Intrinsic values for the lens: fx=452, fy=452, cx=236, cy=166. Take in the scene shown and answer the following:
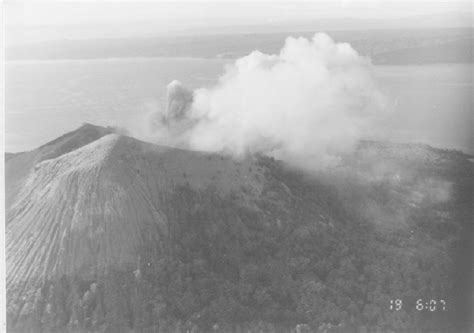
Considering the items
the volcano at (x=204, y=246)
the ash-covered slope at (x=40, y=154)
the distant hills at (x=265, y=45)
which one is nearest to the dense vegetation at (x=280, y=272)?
the volcano at (x=204, y=246)

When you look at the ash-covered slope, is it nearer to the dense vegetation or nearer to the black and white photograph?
the black and white photograph

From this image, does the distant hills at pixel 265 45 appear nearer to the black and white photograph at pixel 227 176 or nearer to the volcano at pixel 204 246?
the black and white photograph at pixel 227 176

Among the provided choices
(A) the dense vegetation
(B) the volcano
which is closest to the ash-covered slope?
(B) the volcano

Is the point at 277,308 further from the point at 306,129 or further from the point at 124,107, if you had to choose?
the point at 124,107

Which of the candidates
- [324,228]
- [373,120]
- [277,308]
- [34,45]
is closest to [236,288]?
[277,308]

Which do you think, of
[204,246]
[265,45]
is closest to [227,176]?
[204,246]

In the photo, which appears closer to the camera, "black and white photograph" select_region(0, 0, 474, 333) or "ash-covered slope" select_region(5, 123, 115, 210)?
"black and white photograph" select_region(0, 0, 474, 333)
